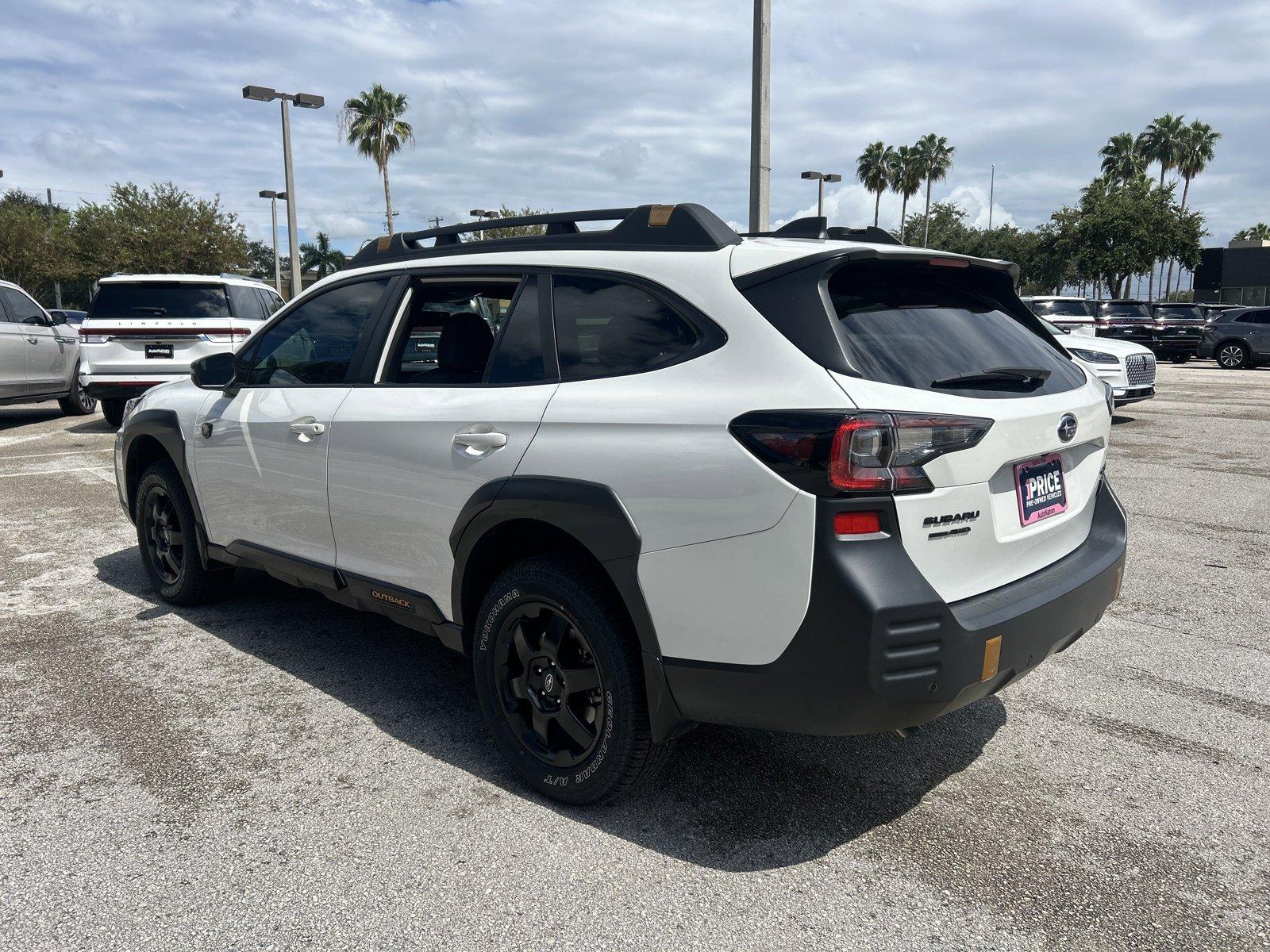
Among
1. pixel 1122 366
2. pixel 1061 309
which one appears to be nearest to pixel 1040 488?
pixel 1122 366

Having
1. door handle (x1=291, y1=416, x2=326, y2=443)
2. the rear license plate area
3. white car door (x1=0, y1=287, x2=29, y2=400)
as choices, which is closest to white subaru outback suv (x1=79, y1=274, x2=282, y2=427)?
white car door (x1=0, y1=287, x2=29, y2=400)

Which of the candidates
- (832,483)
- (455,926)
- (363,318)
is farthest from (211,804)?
(832,483)

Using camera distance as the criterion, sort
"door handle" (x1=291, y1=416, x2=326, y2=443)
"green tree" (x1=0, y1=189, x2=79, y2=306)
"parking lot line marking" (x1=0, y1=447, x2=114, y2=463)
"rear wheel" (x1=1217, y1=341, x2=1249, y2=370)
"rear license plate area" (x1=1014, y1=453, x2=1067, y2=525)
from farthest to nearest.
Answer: "green tree" (x1=0, y1=189, x2=79, y2=306)
"rear wheel" (x1=1217, y1=341, x2=1249, y2=370)
"parking lot line marking" (x1=0, y1=447, x2=114, y2=463)
"door handle" (x1=291, y1=416, x2=326, y2=443)
"rear license plate area" (x1=1014, y1=453, x2=1067, y2=525)

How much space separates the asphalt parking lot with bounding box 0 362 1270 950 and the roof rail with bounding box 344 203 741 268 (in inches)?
68.7

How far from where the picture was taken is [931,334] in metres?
2.80

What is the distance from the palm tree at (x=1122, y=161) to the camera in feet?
201

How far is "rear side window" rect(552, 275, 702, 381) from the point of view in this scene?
2.80 meters

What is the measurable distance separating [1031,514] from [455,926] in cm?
194

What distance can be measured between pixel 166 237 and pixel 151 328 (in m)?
29.0

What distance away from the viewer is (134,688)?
4.02 metres

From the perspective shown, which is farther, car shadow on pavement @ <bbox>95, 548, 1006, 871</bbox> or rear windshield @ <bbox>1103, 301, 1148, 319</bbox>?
rear windshield @ <bbox>1103, 301, 1148, 319</bbox>

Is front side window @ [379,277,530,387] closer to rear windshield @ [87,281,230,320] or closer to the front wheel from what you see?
the front wheel

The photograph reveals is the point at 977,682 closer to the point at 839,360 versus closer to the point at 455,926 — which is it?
the point at 839,360

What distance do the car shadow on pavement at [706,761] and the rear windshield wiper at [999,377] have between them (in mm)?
1340
